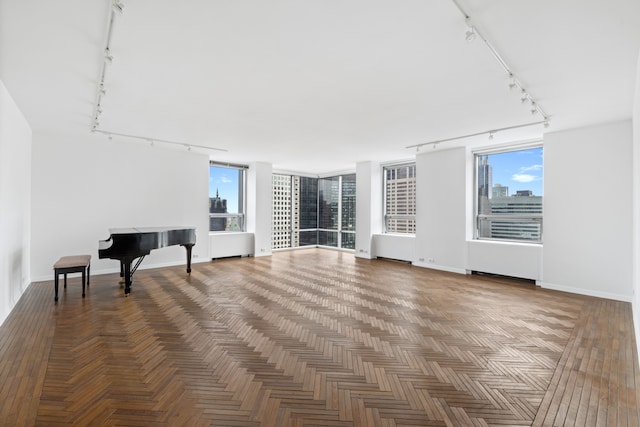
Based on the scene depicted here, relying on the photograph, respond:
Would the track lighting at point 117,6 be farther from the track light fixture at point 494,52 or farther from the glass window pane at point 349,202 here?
the glass window pane at point 349,202

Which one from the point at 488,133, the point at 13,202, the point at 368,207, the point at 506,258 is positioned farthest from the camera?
the point at 368,207

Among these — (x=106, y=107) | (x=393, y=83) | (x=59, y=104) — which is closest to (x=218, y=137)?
(x=106, y=107)

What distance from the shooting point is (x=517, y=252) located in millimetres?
5828

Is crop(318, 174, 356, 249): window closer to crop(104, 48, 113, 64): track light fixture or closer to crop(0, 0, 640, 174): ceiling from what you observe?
crop(0, 0, 640, 174): ceiling

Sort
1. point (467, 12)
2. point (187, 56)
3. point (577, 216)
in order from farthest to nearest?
1. point (577, 216)
2. point (187, 56)
3. point (467, 12)

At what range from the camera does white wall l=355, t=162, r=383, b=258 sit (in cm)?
870

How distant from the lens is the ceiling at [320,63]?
218 cm

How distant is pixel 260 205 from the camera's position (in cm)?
893

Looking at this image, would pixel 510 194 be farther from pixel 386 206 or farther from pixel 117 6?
pixel 117 6

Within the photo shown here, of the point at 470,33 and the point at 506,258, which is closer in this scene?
the point at 470,33

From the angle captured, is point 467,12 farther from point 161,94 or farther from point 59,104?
point 59,104

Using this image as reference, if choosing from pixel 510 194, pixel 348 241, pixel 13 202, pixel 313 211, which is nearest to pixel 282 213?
pixel 313 211

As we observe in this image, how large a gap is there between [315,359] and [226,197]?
698 centimetres

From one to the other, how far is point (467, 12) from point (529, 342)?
323 cm
